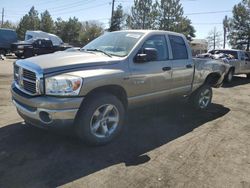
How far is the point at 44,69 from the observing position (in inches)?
169

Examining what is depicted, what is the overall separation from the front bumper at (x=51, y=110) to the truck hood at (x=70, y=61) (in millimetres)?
433

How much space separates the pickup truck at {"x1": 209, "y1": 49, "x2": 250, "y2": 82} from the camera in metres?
14.9

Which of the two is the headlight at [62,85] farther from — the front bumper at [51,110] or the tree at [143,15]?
the tree at [143,15]

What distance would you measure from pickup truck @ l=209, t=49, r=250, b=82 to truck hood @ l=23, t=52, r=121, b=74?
35.9 ft

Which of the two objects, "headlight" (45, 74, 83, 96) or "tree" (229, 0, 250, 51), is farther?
"tree" (229, 0, 250, 51)

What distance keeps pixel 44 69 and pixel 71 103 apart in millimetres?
617

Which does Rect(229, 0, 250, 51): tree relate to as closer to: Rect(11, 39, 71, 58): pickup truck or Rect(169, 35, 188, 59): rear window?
Rect(11, 39, 71, 58): pickup truck

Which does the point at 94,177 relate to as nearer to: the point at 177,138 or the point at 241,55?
the point at 177,138

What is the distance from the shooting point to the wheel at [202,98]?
741cm

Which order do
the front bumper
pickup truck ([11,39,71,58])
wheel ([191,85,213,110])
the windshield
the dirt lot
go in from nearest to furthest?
1. the dirt lot
2. the front bumper
3. the windshield
4. wheel ([191,85,213,110])
5. pickup truck ([11,39,71,58])

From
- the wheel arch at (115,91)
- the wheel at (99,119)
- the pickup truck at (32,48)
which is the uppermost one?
the pickup truck at (32,48)

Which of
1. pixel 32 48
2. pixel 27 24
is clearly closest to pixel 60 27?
pixel 27 24

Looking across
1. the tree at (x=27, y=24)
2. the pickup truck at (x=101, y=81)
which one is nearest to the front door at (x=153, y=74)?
the pickup truck at (x=101, y=81)

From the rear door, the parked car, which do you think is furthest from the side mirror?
the parked car
